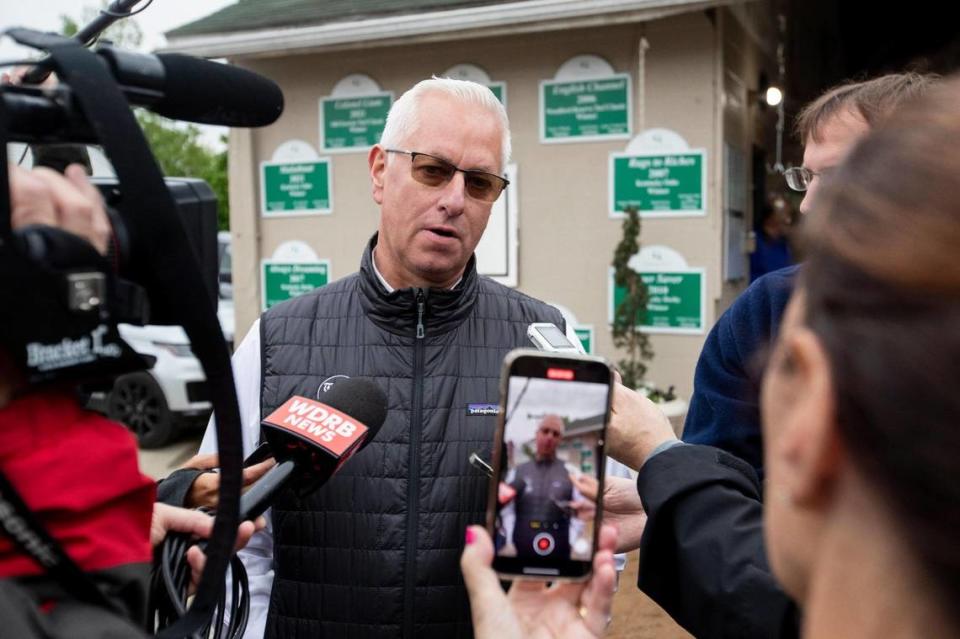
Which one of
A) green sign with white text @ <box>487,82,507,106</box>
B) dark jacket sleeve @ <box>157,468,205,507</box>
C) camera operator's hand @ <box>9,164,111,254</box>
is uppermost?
green sign with white text @ <box>487,82,507,106</box>

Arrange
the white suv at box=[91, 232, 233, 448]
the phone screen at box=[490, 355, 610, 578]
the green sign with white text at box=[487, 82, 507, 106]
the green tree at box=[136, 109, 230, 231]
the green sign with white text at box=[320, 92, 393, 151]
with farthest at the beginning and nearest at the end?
the green tree at box=[136, 109, 230, 231] < the white suv at box=[91, 232, 233, 448] < the green sign with white text at box=[320, 92, 393, 151] < the green sign with white text at box=[487, 82, 507, 106] < the phone screen at box=[490, 355, 610, 578]

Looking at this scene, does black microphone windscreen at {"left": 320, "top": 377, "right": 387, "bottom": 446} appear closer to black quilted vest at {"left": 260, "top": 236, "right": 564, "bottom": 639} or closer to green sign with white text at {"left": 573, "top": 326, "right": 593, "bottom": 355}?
black quilted vest at {"left": 260, "top": 236, "right": 564, "bottom": 639}

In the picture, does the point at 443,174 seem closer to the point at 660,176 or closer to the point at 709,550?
the point at 709,550

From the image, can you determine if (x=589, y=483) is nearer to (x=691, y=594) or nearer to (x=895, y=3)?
(x=691, y=594)

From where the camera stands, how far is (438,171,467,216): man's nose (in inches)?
86.7

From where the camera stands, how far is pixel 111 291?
86 cm

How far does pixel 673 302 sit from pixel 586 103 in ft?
5.18

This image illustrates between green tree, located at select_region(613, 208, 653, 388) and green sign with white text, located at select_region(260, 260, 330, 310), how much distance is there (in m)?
2.48

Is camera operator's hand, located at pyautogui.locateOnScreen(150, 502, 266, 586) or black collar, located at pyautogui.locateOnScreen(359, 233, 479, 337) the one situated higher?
black collar, located at pyautogui.locateOnScreen(359, 233, 479, 337)

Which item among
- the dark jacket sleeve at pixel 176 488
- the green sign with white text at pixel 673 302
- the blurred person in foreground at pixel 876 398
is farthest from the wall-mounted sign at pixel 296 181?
the blurred person in foreground at pixel 876 398

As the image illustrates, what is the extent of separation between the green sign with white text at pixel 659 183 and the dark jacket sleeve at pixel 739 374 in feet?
13.4

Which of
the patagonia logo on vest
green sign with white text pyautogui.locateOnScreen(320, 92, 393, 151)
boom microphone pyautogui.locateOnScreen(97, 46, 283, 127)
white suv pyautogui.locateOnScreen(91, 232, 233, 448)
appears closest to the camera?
boom microphone pyautogui.locateOnScreen(97, 46, 283, 127)

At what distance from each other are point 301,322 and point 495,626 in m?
1.29

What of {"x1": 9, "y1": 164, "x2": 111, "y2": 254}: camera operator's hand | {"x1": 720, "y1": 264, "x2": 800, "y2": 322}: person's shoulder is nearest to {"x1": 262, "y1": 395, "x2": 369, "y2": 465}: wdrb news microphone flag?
{"x1": 9, "y1": 164, "x2": 111, "y2": 254}: camera operator's hand
